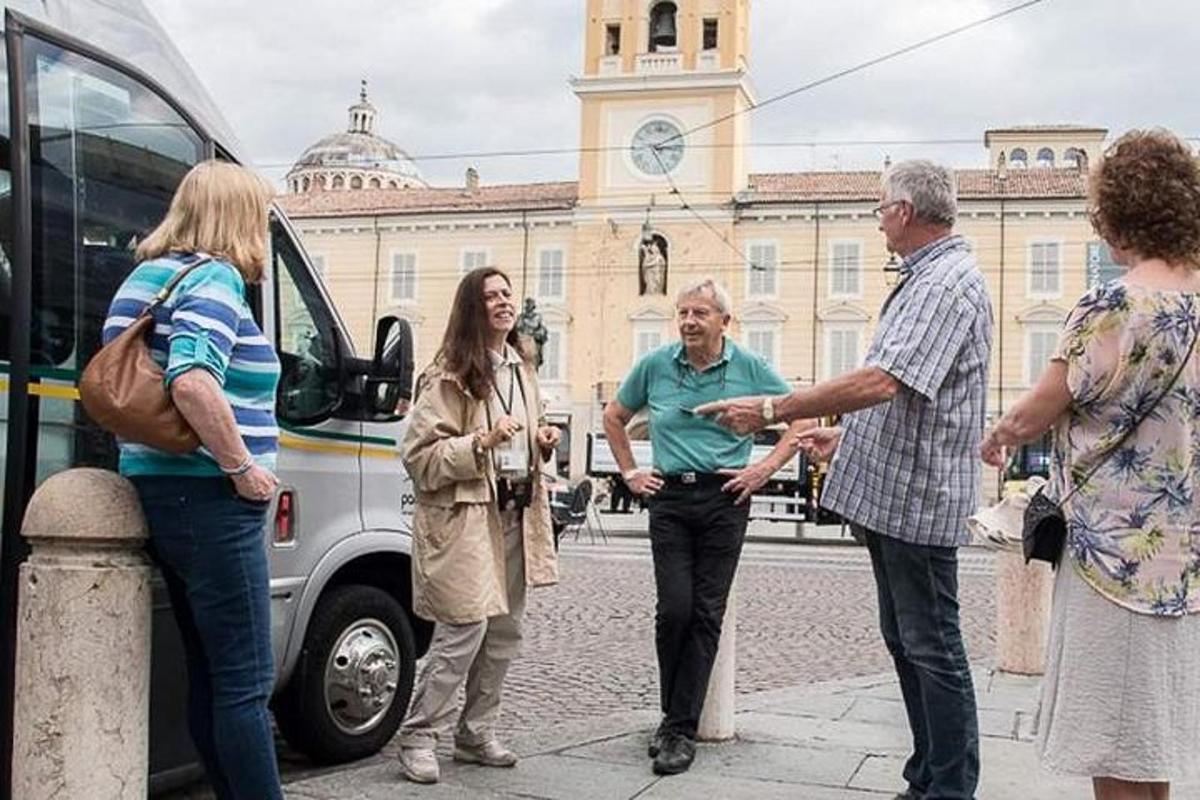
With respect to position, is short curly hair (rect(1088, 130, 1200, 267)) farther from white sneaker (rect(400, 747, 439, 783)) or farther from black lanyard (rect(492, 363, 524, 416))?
white sneaker (rect(400, 747, 439, 783))

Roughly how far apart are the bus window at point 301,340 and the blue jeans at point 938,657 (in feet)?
7.27

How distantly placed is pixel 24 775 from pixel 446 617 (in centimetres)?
183

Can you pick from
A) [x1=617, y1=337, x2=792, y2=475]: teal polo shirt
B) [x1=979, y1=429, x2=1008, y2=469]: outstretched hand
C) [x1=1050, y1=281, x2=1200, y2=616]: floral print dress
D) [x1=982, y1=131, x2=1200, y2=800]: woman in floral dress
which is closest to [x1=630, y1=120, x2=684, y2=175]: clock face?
[x1=617, y1=337, x2=792, y2=475]: teal polo shirt

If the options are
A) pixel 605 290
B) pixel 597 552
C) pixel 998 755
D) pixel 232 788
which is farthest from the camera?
pixel 605 290

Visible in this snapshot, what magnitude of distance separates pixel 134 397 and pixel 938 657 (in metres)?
2.52

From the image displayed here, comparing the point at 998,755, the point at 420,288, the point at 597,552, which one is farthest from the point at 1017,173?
the point at 998,755

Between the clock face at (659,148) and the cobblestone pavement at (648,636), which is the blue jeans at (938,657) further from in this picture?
the clock face at (659,148)

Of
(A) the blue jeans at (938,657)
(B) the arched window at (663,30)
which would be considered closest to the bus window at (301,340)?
(A) the blue jeans at (938,657)

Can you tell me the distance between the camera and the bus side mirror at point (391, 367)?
17.3 feet

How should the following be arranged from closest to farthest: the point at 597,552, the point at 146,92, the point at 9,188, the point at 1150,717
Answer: the point at 1150,717 < the point at 9,188 < the point at 146,92 < the point at 597,552

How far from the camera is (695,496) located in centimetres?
543

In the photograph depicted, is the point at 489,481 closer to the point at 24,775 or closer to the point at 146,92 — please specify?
the point at 146,92

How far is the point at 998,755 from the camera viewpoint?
5.75 meters

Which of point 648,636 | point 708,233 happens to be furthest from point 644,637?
point 708,233
